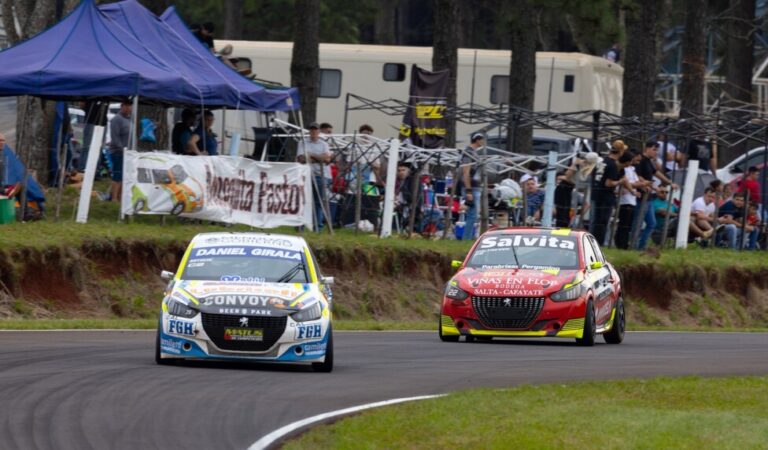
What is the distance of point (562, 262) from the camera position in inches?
818

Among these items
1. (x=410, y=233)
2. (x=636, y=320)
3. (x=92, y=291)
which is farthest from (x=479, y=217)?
(x=92, y=291)

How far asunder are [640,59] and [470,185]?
10.7 meters

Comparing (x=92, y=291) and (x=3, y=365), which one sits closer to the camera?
(x=3, y=365)

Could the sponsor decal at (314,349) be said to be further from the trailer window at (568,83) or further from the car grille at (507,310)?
the trailer window at (568,83)

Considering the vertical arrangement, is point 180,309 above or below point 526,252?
below

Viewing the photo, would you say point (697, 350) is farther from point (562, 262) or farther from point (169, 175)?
point (169, 175)

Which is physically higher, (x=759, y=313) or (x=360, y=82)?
(x=360, y=82)

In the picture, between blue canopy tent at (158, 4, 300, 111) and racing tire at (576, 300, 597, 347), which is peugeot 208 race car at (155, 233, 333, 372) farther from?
blue canopy tent at (158, 4, 300, 111)

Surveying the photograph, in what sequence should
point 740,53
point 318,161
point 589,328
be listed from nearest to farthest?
point 589,328 → point 318,161 → point 740,53

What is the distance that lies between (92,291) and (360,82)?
69.5ft

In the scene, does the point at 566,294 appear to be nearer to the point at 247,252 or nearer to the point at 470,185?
the point at 247,252

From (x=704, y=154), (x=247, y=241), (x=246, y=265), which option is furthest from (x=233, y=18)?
(x=246, y=265)

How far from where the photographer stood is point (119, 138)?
27.7 metres

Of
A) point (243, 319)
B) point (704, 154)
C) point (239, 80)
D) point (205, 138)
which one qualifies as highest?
point (239, 80)
